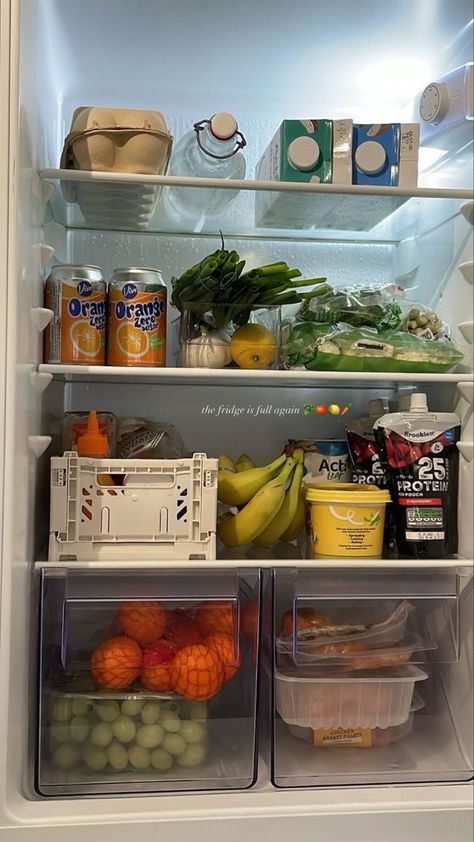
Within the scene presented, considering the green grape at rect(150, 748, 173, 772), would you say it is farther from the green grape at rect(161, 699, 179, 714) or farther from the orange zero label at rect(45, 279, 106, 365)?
the orange zero label at rect(45, 279, 106, 365)

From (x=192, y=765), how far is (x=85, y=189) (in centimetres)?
96

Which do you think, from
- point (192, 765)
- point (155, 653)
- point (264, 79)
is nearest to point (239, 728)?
point (192, 765)

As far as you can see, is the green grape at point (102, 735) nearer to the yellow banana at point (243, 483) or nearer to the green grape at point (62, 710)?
the green grape at point (62, 710)

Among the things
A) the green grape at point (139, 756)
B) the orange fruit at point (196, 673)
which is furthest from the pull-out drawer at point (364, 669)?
the green grape at point (139, 756)

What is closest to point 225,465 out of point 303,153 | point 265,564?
point 265,564

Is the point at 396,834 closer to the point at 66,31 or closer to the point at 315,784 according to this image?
the point at 315,784

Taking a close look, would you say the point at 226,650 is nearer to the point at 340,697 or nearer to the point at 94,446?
the point at 340,697

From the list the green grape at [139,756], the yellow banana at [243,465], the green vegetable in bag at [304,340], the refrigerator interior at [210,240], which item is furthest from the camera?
the yellow banana at [243,465]

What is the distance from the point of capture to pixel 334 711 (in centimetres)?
129

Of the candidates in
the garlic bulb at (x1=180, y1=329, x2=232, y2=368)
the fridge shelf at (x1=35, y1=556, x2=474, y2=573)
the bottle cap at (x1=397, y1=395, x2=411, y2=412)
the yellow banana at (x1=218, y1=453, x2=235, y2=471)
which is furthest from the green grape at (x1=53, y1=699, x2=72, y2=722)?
the bottle cap at (x1=397, y1=395, x2=411, y2=412)

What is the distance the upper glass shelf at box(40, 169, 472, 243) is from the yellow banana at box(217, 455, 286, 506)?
46 centimetres

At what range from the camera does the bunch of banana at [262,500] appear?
1.34 m

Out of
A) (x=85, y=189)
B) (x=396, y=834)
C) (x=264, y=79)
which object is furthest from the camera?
(x=264, y=79)

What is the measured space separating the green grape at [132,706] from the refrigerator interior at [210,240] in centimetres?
13
